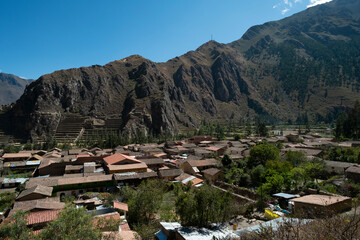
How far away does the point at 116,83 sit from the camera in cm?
16462

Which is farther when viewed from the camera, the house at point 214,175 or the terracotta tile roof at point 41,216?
the house at point 214,175

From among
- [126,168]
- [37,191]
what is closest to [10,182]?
[37,191]

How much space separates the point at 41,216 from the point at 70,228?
453 inches

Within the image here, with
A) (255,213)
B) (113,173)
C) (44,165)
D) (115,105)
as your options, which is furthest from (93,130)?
(255,213)

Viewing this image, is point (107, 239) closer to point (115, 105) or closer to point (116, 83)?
point (115, 105)

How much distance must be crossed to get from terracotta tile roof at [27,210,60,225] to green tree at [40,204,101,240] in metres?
8.48

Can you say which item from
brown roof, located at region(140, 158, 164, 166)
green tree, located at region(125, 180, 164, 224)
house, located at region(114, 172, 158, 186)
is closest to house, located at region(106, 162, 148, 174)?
house, located at region(114, 172, 158, 186)

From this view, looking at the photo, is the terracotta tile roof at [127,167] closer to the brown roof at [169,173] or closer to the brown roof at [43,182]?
the brown roof at [169,173]

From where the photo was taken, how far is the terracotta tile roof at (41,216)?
18.2 metres

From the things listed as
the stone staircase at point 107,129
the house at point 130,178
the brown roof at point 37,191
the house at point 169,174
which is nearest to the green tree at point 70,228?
the brown roof at point 37,191

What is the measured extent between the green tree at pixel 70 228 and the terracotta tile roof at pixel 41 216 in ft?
27.8

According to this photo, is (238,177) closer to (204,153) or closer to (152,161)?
(152,161)

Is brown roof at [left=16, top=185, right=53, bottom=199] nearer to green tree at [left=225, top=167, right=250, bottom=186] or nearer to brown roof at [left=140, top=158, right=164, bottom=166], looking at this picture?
brown roof at [left=140, top=158, right=164, bottom=166]

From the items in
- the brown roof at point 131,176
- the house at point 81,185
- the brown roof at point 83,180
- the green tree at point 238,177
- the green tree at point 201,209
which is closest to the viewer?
the green tree at point 201,209
